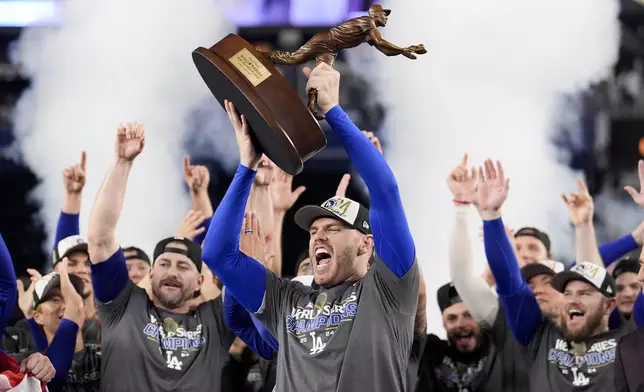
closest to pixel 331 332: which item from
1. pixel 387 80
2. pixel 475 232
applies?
pixel 475 232

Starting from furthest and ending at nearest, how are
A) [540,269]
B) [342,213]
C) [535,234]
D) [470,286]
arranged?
[535,234] < [540,269] < [470,286] < [342,213]

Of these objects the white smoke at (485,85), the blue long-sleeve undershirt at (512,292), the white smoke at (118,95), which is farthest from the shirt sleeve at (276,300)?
the white smoke at (118,95)

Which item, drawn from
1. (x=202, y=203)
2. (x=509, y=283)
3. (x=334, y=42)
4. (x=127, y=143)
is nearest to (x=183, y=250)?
(x=127, y=143)

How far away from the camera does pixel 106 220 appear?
3633 mm

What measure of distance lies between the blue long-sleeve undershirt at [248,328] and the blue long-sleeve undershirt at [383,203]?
0.51 m

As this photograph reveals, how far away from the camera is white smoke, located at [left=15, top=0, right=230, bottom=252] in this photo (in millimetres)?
6789

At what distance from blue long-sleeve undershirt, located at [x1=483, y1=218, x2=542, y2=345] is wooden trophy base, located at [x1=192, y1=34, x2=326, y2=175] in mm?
1363

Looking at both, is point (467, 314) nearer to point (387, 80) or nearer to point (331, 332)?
point (331, 332)

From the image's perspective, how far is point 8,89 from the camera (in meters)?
6.79

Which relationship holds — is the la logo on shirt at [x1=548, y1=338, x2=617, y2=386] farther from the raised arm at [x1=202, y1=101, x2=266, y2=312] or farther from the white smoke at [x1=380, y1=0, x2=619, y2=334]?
the white smoke at [x1=380, y1=0, x2=619, y2=334]

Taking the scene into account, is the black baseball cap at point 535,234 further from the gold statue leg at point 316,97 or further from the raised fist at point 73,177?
the gold statue leg at point 316,97

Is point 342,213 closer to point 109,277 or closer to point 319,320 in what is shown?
point 319,320

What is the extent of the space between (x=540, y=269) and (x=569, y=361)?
53 cm

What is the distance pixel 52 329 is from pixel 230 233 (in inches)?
49.0
